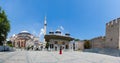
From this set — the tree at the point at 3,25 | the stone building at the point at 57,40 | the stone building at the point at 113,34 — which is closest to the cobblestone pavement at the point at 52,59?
the tree at the point at 3,25

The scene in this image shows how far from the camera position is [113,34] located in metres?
39.6

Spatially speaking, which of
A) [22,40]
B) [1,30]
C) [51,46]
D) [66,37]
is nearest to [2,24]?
[1,30]

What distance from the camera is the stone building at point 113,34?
37438 millimetres

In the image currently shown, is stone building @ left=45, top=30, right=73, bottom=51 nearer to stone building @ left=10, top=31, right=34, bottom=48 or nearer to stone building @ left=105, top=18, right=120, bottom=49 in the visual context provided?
stone building @ left=105, top=18, right=120, bottom=49

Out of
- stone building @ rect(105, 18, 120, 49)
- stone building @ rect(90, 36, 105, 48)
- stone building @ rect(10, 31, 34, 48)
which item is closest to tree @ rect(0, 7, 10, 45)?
stone building @ rect(105, 18, 120, 49)

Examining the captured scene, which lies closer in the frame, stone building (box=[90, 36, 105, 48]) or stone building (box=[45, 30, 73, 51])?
stone building (box=[45, 30, 73, 51])

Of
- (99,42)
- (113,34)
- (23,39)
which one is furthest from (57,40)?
(23,39)

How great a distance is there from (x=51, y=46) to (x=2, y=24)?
11533 mm

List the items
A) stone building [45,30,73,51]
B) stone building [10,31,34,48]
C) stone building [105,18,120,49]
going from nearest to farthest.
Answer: stone building [105,18,120,49]
stone building [45,30,73,51]
stone building [10,31,34,48]

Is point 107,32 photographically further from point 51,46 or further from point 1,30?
point 1,30

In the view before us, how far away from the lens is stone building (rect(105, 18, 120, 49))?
37438 mm

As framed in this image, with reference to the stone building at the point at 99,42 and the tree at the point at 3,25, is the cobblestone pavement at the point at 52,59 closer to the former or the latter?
the tree at the point at 3,25

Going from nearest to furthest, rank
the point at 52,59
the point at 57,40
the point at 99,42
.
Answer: the point at 52,59 < the point at 57,40 < the point at 99,42

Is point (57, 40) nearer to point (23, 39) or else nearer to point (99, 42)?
point (99, 42)
